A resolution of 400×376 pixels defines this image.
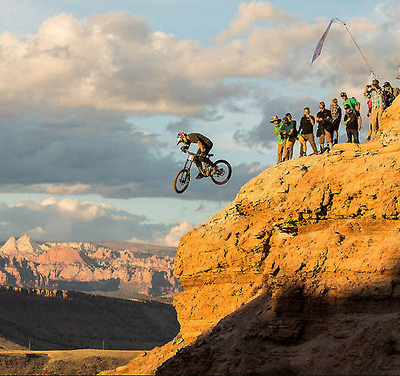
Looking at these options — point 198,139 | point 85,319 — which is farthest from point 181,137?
point 85,319

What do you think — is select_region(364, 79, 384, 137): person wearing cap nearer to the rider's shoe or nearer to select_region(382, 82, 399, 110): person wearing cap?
select_region(382, 82, 399, 110): person wearing cap

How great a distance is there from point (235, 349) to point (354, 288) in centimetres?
389

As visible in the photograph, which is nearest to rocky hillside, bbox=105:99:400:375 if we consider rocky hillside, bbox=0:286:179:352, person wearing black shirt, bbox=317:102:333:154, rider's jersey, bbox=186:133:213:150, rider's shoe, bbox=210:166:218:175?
person wearing black shirt, bbox=317:102:333:154

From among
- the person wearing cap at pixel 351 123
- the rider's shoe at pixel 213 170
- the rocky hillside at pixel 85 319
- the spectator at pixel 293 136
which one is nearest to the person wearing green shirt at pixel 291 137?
the spectator at pixel 293 136

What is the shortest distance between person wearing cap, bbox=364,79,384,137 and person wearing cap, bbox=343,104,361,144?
0.98m

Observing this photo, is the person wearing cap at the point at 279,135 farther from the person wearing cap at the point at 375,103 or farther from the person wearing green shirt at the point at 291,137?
the person wearing cap at the point at 375,103

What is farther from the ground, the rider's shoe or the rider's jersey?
the rider's jersey

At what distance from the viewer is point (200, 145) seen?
27.4 metres

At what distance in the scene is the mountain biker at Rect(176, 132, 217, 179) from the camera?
26938 mm

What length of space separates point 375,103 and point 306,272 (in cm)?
1019

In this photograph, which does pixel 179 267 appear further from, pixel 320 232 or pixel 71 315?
pixel 71 315

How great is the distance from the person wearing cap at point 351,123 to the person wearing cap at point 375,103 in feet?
3.22

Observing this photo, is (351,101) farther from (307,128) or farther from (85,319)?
(85,319)

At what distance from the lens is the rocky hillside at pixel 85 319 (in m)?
129
